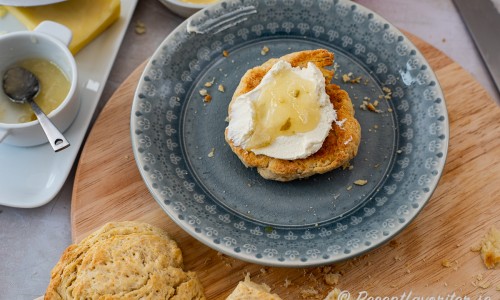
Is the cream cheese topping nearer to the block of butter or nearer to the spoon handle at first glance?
the spoon handle

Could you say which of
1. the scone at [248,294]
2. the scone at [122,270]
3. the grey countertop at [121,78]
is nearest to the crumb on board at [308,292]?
the scone at [248,294]

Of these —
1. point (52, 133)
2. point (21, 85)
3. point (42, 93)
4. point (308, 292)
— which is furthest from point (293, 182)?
point (21, 85)

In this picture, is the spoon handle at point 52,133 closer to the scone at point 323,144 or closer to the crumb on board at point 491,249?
the scone at point 323,144

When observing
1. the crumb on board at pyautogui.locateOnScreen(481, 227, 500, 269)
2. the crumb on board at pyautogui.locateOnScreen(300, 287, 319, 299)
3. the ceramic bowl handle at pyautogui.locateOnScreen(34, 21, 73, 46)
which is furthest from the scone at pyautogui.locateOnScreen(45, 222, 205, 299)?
the crumb on board at pyautogui.locateOnScreen(481, 227, 500, 269)

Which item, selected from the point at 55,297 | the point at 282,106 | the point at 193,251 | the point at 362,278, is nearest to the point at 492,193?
the point at 362,278

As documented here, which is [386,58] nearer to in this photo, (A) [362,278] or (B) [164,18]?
(A) [362,278]

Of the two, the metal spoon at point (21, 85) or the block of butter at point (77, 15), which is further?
the block of butter at point (77, 15)

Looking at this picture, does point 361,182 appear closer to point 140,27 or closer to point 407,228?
point 407,228
